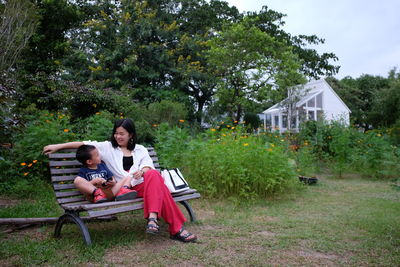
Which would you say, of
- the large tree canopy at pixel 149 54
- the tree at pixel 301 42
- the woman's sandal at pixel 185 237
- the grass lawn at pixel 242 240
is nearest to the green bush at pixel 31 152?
the grass lawn at pixel 242 240

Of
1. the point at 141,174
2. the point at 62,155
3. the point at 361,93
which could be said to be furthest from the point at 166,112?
the point at 361,93

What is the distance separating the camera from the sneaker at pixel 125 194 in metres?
3.36

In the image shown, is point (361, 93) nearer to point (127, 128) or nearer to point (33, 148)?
point (33, 148)

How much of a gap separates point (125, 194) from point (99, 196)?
11.3 inches

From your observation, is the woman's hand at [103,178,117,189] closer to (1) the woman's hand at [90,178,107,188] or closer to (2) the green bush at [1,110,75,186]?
(1) the woman's hand at [90,178,107,188]

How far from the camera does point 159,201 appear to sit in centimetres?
329

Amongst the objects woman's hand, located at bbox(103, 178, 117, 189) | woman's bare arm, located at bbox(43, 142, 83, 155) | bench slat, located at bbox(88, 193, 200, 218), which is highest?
woman's bare arm, located at bbox(43, 142, 83, 155)

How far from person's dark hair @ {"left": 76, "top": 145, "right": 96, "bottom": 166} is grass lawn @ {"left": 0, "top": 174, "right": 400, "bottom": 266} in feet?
2.66

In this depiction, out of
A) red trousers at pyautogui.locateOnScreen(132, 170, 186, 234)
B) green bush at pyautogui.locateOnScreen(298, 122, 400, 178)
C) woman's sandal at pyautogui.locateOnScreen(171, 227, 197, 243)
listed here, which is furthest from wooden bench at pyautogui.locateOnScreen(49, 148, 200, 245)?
green bush at pyautogui.locateOnScreen(298, 122, 400, 178)

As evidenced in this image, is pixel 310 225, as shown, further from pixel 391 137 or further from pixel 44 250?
pixel 391 137

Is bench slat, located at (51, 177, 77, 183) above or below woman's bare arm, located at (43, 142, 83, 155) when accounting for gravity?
below

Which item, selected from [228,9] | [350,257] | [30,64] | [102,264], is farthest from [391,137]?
[228,9]

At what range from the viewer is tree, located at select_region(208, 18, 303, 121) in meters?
16.1

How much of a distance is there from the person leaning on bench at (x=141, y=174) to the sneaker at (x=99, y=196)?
29cm
